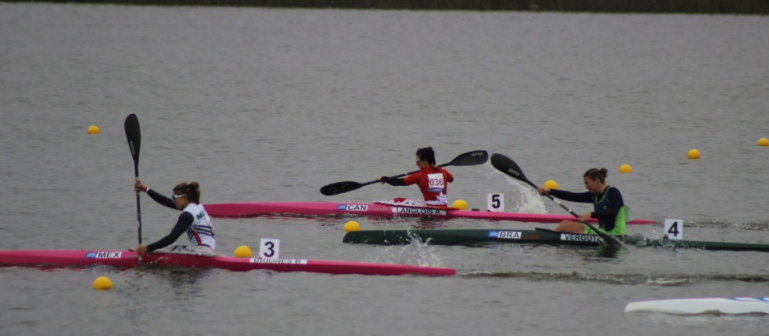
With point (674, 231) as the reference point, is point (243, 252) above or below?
below

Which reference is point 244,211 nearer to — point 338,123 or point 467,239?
point 467,239

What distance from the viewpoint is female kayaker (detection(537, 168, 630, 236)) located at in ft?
47.4

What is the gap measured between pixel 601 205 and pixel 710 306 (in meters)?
3.10

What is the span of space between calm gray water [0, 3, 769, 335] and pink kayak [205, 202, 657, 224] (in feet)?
0.83

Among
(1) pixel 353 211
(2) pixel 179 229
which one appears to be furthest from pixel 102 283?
(1) pixel 353 211

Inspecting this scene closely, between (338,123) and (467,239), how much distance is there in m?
15.4

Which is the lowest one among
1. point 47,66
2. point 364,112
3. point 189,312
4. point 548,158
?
point 189,312

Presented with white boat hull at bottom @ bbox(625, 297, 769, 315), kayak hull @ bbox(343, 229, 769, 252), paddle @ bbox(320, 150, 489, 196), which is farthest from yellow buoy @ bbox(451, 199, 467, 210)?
white boat hull at bottom @ bbox(625, 297, 769, 315)

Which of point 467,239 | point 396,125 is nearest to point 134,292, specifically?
point 467,239

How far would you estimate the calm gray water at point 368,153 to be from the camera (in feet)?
39.7

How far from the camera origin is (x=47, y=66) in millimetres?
40094

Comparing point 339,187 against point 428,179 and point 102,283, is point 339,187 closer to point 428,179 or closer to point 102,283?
point 428,179

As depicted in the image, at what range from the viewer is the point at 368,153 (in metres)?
24.8

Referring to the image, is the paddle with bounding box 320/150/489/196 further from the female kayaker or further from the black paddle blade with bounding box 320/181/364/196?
the female kayaker
